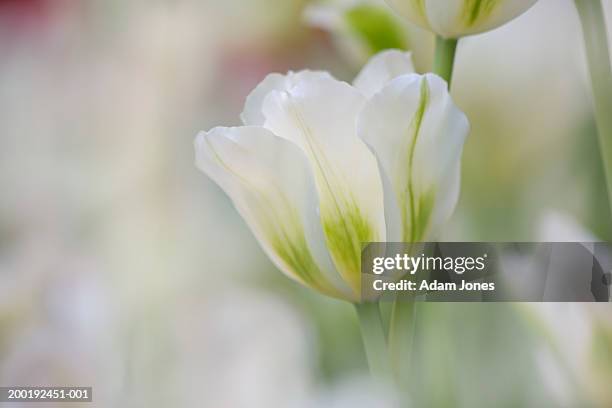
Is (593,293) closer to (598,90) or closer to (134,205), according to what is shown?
(598,90)

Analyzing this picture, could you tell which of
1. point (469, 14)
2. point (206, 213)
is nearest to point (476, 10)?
point (469, 14)

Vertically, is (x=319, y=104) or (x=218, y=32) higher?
(x=218, y=32)

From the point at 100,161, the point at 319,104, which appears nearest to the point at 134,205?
the point at 100,161

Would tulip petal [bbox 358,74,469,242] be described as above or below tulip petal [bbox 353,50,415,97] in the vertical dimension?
below

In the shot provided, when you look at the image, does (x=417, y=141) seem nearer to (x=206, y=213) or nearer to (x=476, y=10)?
(x=476, y=10)

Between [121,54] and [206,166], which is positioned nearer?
[206,166]
